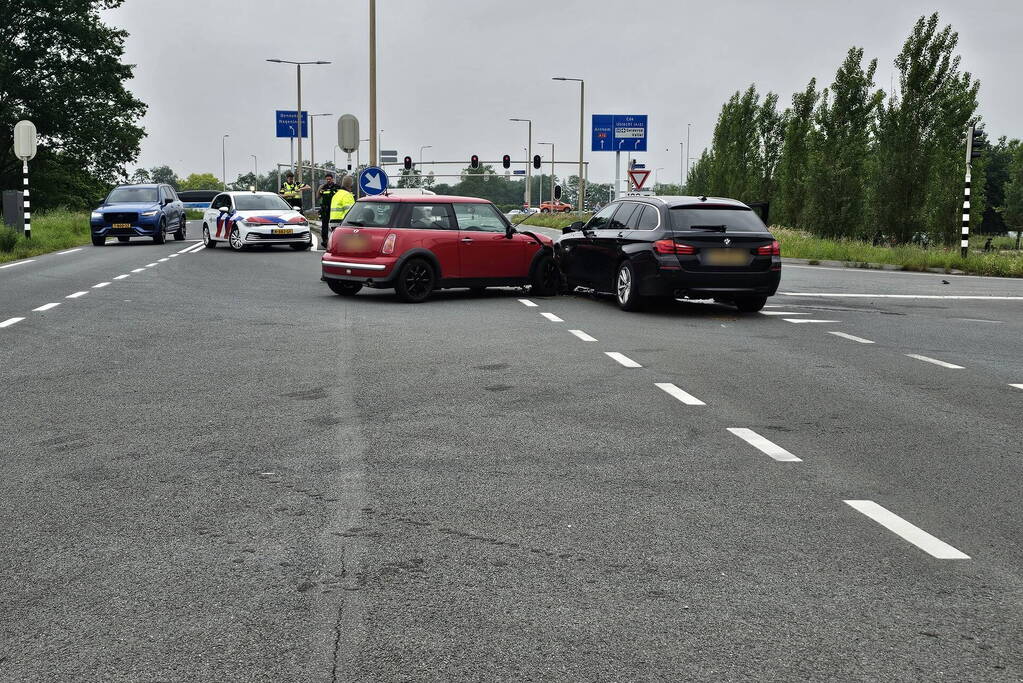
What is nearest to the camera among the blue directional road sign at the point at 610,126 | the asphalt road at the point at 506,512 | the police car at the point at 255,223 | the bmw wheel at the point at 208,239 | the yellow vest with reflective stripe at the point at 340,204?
the asphalt road at the point at 506,512

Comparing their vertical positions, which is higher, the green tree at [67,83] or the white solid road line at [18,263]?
the green tree at [67,83]

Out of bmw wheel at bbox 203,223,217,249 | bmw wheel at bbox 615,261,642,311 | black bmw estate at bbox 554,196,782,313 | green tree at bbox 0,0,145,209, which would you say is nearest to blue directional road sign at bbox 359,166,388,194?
bmw wheel at bbox 203,223,217,249

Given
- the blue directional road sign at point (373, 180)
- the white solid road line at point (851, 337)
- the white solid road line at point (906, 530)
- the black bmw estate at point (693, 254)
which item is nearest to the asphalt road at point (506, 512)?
the white solid road line at point (906, 530)

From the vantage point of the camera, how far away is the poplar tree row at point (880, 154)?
3089 cm

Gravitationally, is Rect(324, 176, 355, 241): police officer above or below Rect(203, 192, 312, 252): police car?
above

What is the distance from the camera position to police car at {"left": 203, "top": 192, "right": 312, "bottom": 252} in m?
30.3

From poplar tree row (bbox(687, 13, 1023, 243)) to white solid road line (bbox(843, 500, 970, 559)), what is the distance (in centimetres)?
2735

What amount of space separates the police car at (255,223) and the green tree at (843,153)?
1542 cm

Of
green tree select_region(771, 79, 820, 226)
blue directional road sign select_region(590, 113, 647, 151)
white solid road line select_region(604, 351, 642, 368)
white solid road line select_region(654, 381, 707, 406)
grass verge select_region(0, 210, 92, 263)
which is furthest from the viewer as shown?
blue directional road sign select_region(590, 113, 647, 151)

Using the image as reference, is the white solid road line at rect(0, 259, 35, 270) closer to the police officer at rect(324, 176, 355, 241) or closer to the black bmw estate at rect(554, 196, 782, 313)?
the police officer at rect(324, 176, 355, 241)

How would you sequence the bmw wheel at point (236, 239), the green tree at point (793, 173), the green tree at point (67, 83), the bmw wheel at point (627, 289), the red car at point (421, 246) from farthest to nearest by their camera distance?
the green tree at point (67, 83)
the green tree at point (793, 173)
the bmw wheel at point (236, 239)
the red car at point (421, 246)
the bmw wheel at point (627, 289)

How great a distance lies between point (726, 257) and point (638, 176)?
19.7 meters

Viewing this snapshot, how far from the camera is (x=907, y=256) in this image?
2839 centimetres

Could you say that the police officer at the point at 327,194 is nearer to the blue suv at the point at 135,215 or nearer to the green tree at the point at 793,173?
the blue suv at the point at 135,215
